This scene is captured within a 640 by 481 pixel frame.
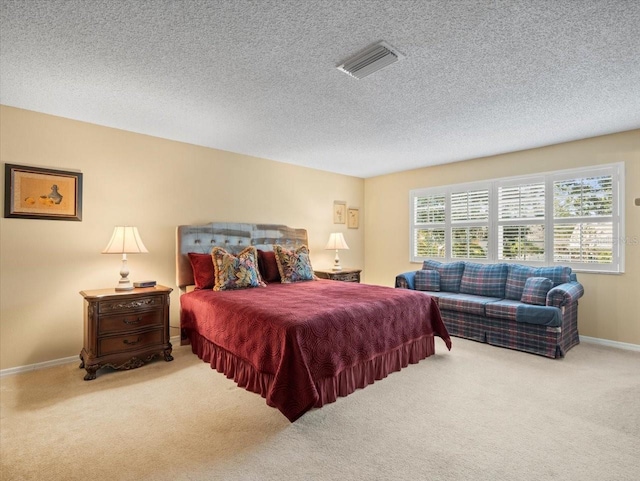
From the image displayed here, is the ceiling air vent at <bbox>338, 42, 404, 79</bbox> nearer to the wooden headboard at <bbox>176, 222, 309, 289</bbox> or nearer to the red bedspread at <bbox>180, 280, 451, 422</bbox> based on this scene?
the red bedspread at <bbox>180, 280, 451, 422</bbox>

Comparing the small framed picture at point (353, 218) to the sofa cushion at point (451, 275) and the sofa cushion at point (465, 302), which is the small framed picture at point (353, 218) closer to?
the sofa cushion at point (451, 275)

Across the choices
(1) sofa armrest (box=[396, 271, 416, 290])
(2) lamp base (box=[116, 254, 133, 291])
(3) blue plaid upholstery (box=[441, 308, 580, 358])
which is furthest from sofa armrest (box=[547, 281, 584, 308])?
(2) lamp base (box=[116, 254, 133, 291])

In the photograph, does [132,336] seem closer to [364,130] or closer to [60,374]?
[60,374]

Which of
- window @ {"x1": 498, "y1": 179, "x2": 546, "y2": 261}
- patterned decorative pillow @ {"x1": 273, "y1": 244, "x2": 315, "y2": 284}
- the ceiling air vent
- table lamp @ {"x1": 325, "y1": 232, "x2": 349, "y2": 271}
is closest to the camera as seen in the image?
the ceiling air vent

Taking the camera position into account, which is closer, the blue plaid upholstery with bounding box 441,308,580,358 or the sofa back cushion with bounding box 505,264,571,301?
the blue plaid upholstery with bounding box 441,308,580,358

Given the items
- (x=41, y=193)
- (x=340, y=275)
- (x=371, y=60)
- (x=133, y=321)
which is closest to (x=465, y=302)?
(x=340, y=275)

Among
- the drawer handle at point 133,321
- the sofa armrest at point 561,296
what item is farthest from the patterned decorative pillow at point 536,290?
the drawer handle at point 133,321

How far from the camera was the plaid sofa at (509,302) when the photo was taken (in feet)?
11.3

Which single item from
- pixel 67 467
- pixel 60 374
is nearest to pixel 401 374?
pixel 67 467

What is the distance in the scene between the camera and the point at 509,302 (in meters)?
3.93

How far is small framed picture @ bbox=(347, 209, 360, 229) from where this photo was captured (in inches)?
245

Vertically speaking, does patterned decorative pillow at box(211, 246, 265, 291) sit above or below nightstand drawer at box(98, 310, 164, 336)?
above

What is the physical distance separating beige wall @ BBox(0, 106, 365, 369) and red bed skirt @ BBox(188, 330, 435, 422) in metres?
1.16

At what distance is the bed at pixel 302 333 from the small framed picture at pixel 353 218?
2.33 metres
